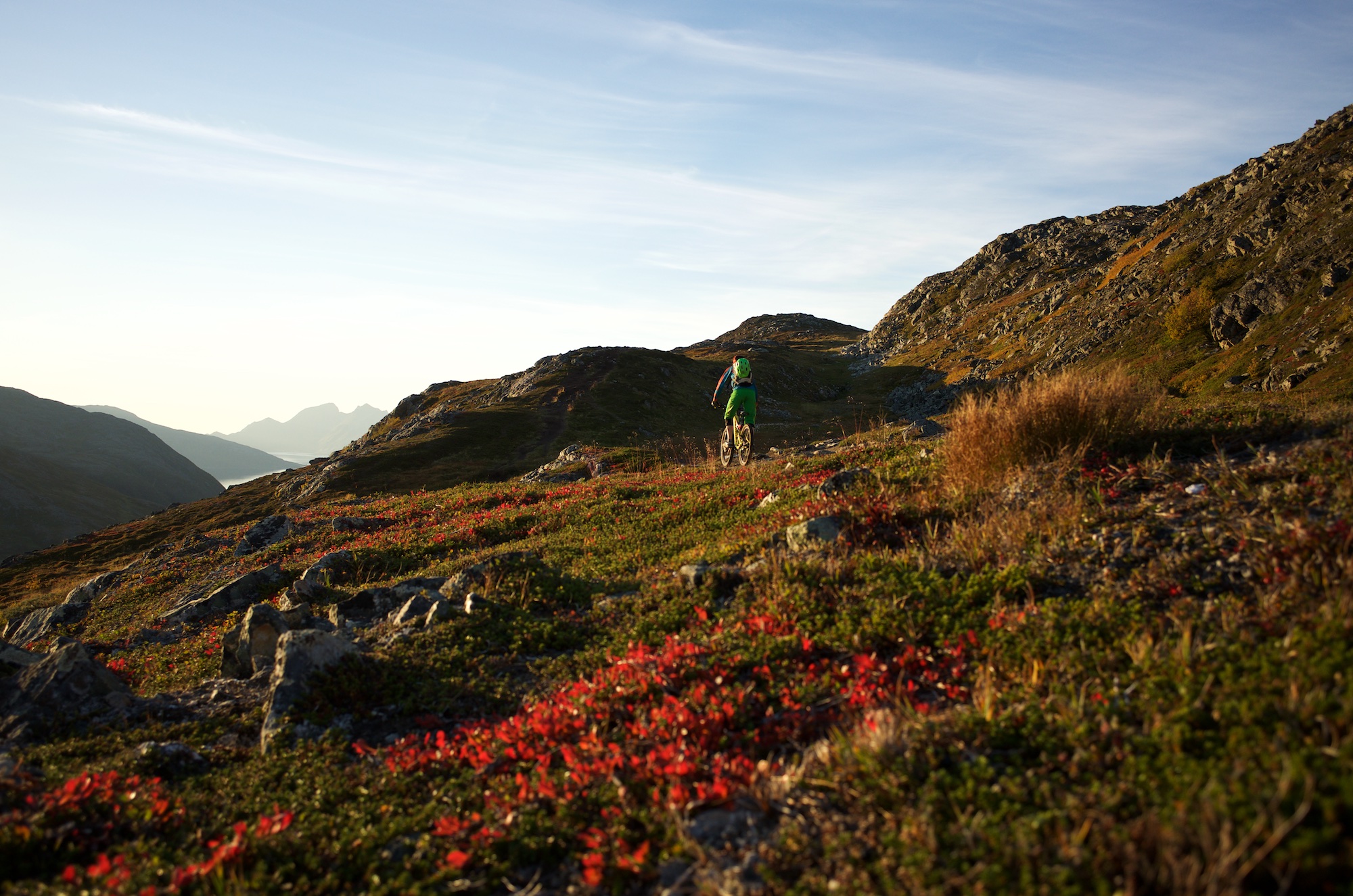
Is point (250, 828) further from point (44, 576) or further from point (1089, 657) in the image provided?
point (44, 576)

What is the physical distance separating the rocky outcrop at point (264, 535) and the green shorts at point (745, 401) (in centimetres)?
1765

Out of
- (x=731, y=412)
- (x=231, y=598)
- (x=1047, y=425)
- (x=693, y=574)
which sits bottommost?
(x=231, y=598)

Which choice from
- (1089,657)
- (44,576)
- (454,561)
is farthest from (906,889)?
(44,576)

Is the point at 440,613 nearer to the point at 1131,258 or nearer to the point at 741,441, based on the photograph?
the point at 741,441

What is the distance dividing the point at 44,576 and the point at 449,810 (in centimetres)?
6297

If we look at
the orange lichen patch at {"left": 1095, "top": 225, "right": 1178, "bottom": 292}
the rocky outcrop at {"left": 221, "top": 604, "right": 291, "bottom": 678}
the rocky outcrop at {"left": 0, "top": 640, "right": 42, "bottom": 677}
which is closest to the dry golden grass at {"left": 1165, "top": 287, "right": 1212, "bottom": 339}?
the orange lichen patch at {"left": 1095, "top": 225, "right": 1178, "bottom": 292}

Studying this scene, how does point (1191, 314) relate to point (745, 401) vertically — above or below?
above

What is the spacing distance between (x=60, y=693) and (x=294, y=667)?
11.4 feet

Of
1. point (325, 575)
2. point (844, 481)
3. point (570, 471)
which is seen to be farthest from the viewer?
point (570, 471)

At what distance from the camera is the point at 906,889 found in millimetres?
3676

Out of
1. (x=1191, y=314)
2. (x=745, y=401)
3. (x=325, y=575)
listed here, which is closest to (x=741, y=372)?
(x=745, y=401)

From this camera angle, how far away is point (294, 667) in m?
8.02

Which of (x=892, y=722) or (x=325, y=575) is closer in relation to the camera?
(x=892, y=722)

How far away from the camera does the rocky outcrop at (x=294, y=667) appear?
7.38 m
